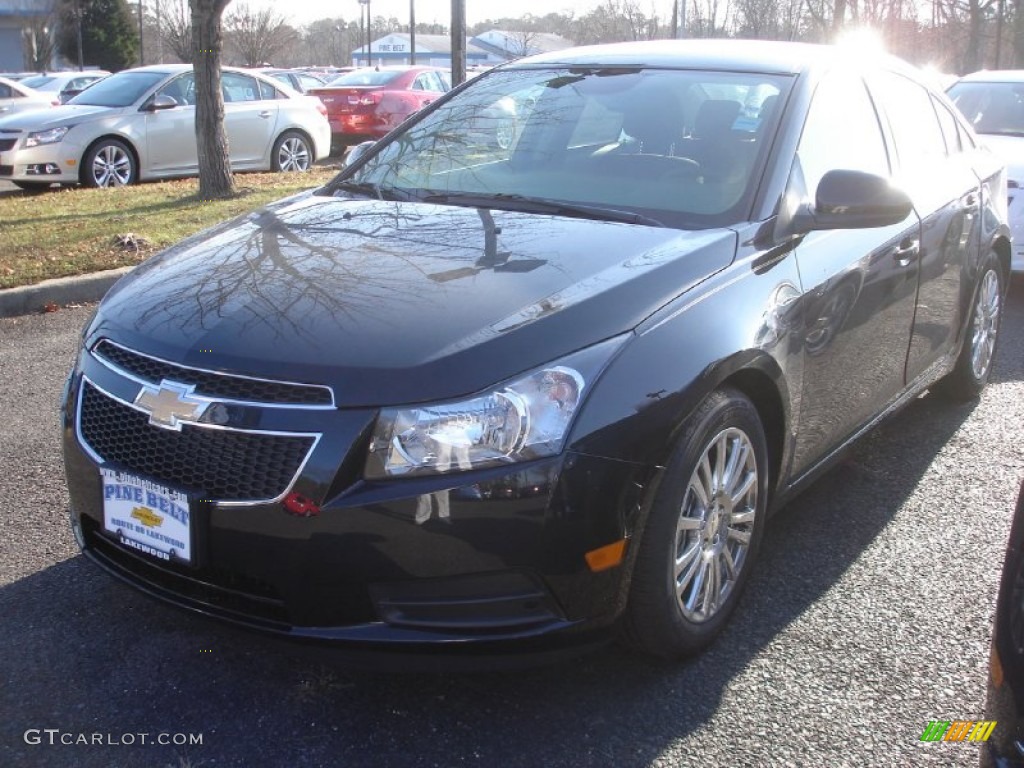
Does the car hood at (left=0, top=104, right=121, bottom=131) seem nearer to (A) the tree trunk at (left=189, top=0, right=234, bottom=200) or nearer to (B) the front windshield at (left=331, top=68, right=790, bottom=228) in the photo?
(A) the tree trunk at (left=189, top=0, right=234, bottom=200)

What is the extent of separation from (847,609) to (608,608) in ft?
3.50

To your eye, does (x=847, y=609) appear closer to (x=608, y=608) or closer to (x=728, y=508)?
(x=728, y=508)

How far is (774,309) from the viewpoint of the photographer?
3.09 m

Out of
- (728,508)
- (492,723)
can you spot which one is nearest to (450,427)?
(492,723)

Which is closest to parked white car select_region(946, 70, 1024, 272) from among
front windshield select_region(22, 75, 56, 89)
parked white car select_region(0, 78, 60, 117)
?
parked white car select_region(0, 78, 60, 117)

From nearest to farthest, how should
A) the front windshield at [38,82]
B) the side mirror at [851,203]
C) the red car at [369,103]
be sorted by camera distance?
the side mirror at [851,203], the red car at [369,103], the front windshield at [38,82]

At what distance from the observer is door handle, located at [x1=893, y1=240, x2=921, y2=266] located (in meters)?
3.85

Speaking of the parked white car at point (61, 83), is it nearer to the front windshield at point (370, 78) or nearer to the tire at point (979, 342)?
the front windshield at point (370, 78)

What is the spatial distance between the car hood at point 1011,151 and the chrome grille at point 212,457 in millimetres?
6131

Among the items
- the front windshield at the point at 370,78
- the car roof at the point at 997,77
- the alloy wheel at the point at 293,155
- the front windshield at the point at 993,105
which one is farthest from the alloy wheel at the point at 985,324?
the front windshield at the point at 370,78

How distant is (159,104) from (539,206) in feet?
32.9

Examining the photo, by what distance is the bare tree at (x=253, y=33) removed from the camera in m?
53.5

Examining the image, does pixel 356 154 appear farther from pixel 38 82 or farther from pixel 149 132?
pixel 38 82

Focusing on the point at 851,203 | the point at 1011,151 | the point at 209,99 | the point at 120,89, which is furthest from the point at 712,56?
the point at 120,89
